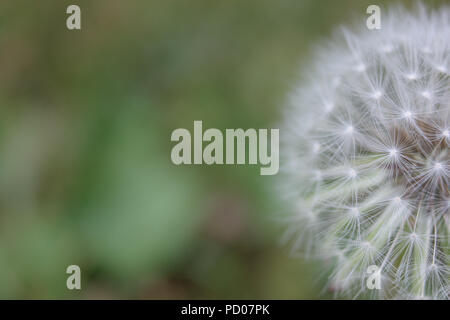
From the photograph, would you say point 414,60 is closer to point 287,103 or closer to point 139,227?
point 287,103

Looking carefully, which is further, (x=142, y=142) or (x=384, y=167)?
(x=142, y=142)

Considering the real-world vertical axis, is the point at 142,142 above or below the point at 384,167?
above

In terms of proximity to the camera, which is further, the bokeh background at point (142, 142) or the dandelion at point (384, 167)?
the bokeh background at point (142, 142)
